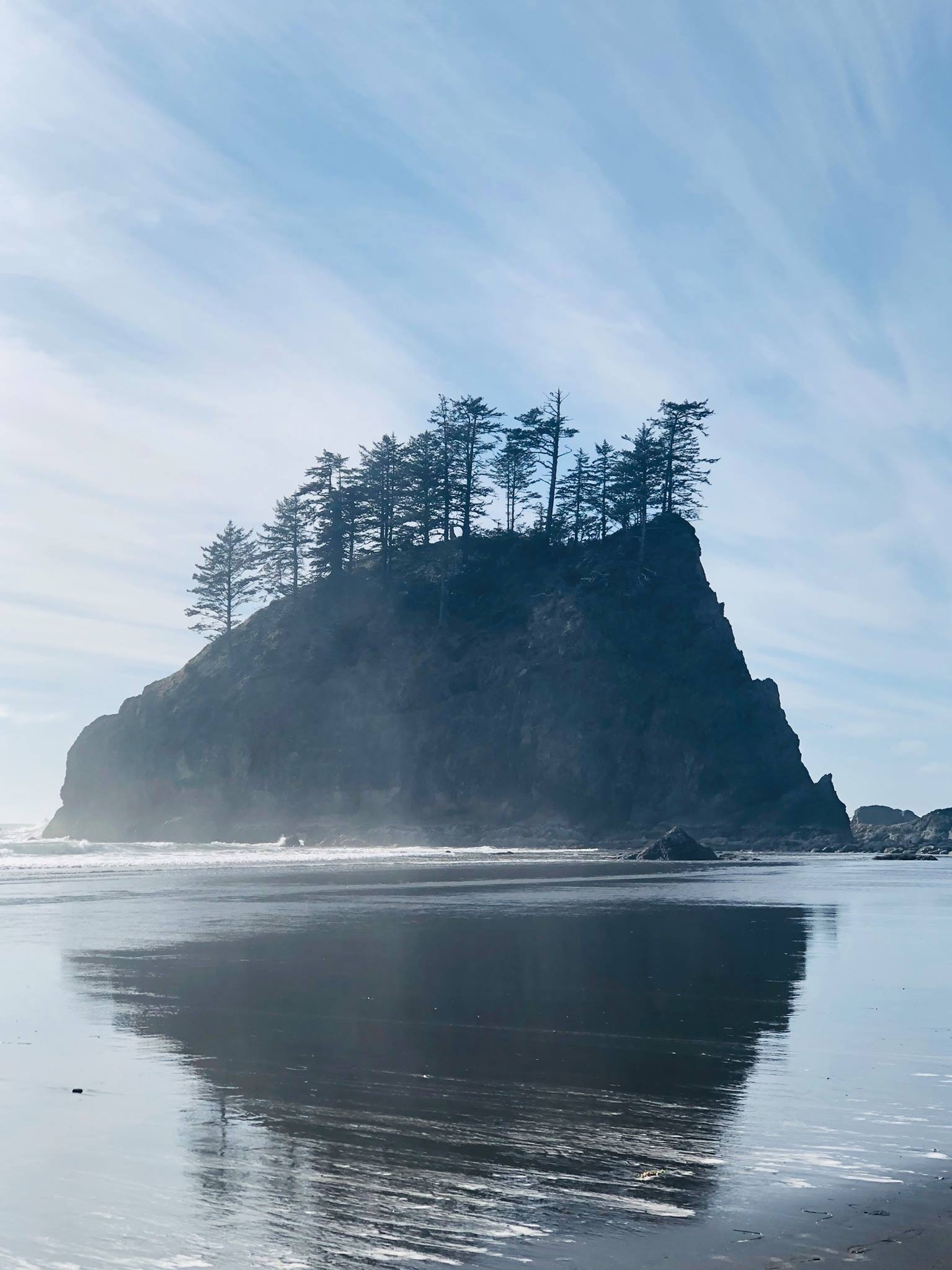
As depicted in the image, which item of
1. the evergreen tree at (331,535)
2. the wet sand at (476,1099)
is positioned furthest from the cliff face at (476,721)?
the wet sand at (476,1099)

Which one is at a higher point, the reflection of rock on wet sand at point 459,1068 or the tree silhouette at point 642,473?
the tree silhouette at point 642,473

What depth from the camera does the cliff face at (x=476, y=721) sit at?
85125 millimetres

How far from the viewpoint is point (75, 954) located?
17.8 m

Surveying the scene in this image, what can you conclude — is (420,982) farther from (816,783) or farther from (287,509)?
(287,509)

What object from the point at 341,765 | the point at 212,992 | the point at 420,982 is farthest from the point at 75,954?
the point at 341,765

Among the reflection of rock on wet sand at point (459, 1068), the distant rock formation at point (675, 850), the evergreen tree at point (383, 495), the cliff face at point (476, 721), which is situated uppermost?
the evergreen tree at point (383, 495)

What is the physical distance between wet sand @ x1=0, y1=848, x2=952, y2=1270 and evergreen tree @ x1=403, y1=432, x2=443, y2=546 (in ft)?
288

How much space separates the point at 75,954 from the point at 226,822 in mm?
78392

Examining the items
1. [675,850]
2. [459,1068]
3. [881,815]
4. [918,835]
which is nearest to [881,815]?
[881,815]

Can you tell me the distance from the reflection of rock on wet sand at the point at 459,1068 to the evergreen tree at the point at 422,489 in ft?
291

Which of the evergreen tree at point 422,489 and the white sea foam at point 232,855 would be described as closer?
the white sea foam at point 232,855

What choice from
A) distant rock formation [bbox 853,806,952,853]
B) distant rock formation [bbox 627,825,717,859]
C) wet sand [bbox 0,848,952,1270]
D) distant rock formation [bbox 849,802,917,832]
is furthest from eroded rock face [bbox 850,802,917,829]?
wet sand [bbox 0,848,952,1270]

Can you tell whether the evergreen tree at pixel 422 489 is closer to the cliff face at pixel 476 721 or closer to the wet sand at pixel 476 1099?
the cliff face at pixel 476 721

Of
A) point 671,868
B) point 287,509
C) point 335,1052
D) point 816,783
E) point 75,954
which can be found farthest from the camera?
point 287,509
